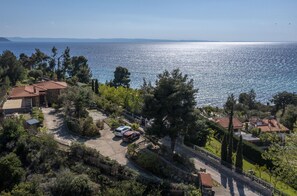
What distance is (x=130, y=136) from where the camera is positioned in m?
30.3

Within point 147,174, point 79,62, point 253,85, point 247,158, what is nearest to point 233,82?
point 253,85

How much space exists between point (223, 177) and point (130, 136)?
9.97m

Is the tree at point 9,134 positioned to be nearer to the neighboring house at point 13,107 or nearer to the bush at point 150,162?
the neighboring house at point 13,107

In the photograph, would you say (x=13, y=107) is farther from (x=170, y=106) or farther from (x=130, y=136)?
(x=170, y=106)

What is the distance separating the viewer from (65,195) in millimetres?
21656

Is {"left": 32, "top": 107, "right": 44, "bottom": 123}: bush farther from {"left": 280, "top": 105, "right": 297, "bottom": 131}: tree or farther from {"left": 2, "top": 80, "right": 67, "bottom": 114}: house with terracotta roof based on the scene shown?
{"left": 280, "top": 105, "right": 297, "bottom": 131}: tree

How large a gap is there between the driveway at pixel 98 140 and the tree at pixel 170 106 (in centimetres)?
381

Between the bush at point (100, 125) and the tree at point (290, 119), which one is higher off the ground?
the bush at point (100, 125)

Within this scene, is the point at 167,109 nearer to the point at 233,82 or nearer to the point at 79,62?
the point at 79,62

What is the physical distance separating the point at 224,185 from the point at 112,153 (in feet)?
34.4

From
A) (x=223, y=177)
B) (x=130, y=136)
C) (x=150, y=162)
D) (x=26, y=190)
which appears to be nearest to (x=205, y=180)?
(x=223, y=177)

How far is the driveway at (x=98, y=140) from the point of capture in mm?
27359

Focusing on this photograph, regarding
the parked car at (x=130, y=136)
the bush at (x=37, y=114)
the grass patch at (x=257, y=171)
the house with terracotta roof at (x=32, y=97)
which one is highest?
the house with terracotta roof at (x=32, y=97)

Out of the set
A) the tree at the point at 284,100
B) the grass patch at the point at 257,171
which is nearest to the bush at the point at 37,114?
the grass patch at the point at 257,171
